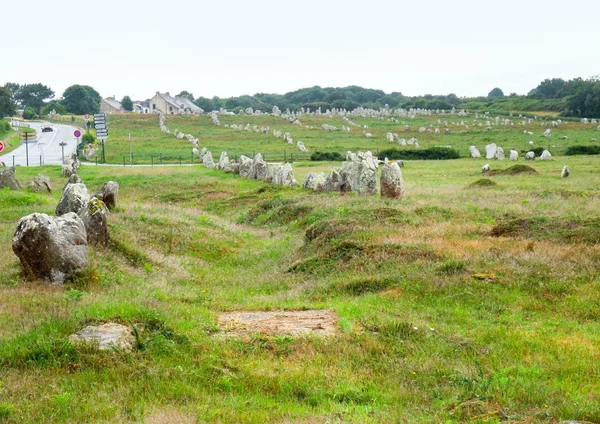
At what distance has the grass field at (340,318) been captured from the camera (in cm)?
956

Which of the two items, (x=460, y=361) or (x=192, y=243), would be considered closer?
(x=460, y=361)

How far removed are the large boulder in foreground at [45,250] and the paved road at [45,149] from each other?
170 ft

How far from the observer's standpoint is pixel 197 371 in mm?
10656

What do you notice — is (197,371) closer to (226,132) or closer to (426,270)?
(426,270)

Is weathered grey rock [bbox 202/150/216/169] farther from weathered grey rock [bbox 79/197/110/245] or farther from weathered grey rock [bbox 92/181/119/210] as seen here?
weathered grey rock [bbox 79/197/110/245]

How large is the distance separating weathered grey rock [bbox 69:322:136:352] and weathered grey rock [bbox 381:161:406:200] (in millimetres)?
20770

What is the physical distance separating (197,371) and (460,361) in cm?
448

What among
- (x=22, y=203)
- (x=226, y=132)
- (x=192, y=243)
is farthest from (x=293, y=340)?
(x=226, y=132)

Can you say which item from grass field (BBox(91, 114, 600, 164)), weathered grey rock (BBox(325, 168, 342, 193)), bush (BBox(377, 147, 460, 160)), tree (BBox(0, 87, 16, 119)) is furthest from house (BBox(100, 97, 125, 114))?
weathered grey rock (BBox(325, 168, 342, 193))

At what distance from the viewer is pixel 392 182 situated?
31047 millimetres

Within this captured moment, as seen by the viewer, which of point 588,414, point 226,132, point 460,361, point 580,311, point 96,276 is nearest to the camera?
point 588,414

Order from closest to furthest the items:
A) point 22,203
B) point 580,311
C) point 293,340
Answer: point 293,340
point 580,311
point 22,203

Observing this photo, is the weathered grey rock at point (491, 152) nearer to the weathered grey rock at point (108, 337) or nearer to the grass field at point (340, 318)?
the grass field at point (340, 318)

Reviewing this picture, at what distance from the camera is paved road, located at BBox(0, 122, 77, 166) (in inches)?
2672
